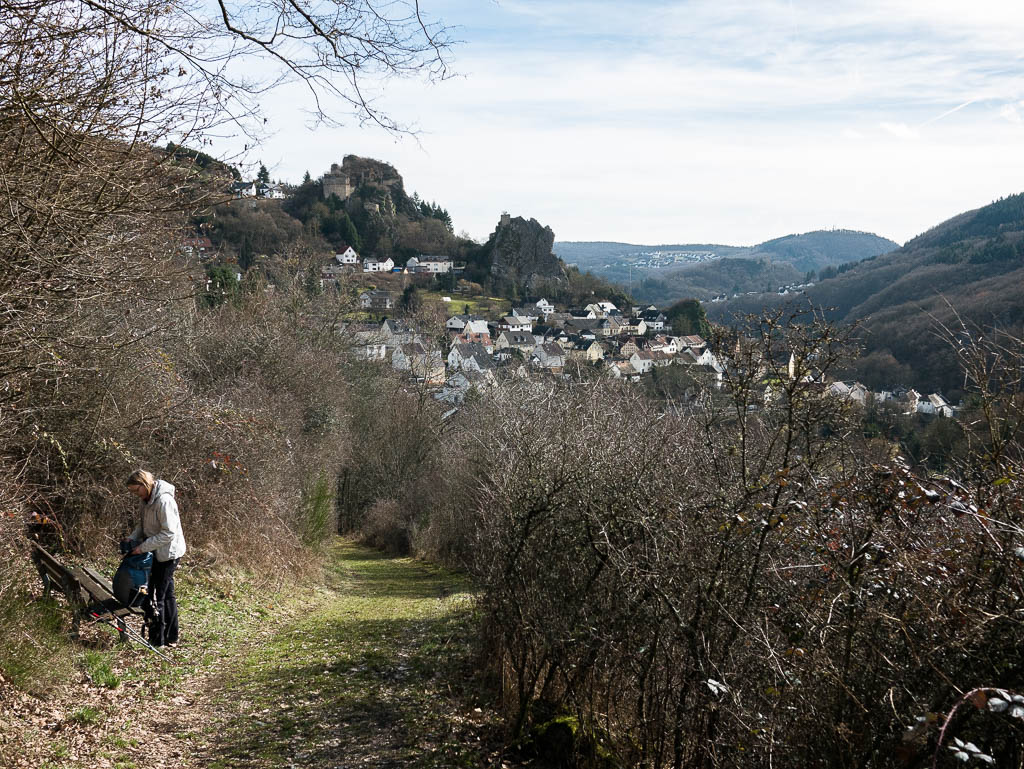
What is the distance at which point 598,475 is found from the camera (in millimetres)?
6117

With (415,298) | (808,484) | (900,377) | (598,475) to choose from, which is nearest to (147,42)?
(598,475)

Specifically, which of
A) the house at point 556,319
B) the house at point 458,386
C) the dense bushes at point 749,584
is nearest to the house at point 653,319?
the house at point 556,319

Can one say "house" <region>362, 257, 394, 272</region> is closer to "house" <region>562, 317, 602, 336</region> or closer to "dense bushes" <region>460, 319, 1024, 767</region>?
"house" <region>562, 317, 602, 336</region>

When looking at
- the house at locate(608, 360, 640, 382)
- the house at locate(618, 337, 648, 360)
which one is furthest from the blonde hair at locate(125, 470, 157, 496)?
the house at locate(618, 337, 648, 360)

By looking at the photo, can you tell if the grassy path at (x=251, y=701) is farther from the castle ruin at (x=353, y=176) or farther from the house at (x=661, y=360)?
the castle ruin at (x=353, y=176)

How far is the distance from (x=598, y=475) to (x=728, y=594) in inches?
68.6

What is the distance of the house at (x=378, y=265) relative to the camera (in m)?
94.0

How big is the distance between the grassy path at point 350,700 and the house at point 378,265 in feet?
277

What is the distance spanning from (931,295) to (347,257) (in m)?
65.7

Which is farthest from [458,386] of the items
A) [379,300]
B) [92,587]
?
[379,300]

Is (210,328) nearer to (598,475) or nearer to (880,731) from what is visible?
(598,475)

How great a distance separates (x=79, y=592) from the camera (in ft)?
21.0

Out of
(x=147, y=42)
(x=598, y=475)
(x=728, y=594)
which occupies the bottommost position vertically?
(x=728, y=594)

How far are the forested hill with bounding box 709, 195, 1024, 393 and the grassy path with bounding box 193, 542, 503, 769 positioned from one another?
174 inches
